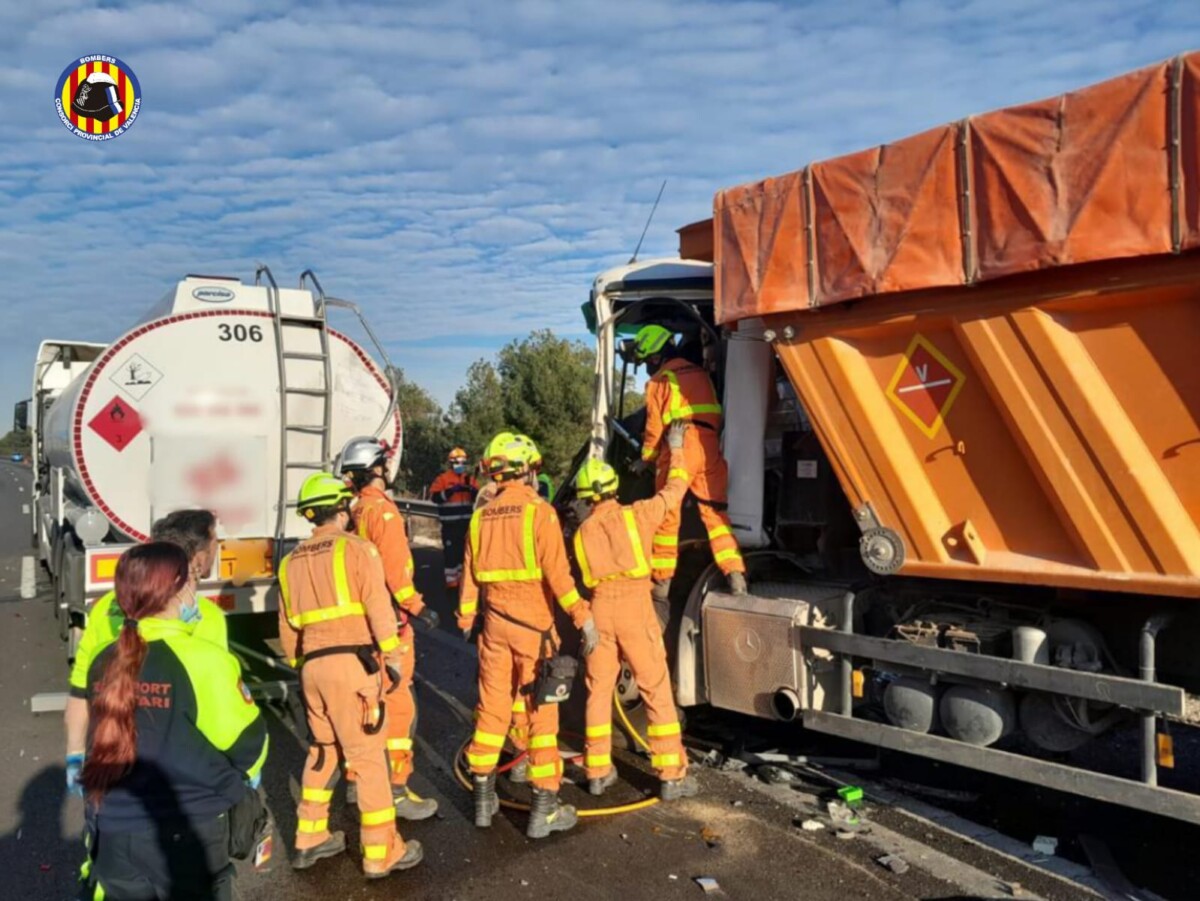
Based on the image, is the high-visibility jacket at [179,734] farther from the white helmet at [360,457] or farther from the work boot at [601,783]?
the white helmet at [360,457]

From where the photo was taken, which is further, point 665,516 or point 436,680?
point 436,680

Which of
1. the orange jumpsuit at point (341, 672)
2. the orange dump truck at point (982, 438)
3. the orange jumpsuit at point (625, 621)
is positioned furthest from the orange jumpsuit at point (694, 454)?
the orange jumpsuit at point (341, 672)

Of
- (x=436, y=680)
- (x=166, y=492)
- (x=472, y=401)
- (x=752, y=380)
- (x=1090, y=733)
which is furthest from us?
(x=472, y=401)

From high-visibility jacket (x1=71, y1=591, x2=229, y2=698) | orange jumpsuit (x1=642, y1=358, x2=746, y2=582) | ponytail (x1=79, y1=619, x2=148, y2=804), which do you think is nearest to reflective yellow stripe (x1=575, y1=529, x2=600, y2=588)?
orange jumpsuit (x1=642, y1=358, x2=746, y2=582)

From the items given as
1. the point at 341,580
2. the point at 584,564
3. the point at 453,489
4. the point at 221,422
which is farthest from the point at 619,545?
the point at 453,489

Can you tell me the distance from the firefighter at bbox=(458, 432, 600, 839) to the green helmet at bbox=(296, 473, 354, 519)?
705 mm

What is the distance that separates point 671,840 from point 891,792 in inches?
48.7

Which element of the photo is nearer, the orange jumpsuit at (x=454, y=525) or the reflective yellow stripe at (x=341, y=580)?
the reflective yellow stripe at (x=341, y=580)

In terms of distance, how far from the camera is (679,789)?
456 cm

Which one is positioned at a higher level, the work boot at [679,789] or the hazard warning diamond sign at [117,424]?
the hazard warning diamond sign at [117,424]

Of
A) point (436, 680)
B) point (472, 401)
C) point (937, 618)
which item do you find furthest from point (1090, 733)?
point (472, 401)

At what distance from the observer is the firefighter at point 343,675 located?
149 inches

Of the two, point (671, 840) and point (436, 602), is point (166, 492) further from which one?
point (436, 602)

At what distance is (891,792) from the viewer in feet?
14.9
